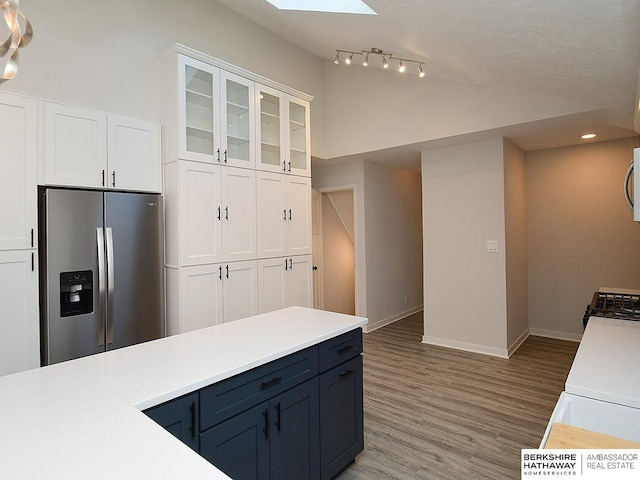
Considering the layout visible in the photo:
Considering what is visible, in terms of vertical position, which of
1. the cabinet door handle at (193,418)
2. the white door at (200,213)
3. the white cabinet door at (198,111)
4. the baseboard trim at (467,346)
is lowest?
the baseboard trim at (467,346)

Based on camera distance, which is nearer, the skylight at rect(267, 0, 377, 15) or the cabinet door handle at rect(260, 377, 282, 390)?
the cabinet door handle at rect(260, 377, 282, 390)

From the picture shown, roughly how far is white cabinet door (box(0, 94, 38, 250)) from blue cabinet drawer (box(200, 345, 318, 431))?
176 centimetres

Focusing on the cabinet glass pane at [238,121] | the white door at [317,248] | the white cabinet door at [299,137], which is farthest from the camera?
the white door at [317,248]

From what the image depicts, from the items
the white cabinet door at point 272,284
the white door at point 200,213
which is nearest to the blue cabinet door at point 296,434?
the white door at point 200,213

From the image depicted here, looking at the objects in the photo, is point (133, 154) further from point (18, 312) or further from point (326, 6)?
point (326, 6)

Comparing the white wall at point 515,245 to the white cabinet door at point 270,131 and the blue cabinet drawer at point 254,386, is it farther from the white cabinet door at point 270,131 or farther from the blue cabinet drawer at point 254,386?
the blue cabinet drawer at point 254,386

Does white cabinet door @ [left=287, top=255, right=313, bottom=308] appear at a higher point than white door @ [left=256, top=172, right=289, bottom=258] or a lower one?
lower

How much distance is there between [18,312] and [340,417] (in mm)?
2026

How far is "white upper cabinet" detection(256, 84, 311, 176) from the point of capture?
11.6 feet

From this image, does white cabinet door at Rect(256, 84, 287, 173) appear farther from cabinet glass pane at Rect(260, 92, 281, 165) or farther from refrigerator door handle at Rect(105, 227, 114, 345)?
refrigerator door handle at Rect(105, 227, 114, 345)

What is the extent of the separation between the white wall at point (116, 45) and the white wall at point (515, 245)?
3118 mm

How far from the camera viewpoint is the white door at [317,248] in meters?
5.43

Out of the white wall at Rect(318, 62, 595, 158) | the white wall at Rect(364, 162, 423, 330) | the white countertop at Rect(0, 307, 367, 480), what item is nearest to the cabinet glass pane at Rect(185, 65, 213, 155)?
the white countertop at Rect(0, 307, 367, 480)

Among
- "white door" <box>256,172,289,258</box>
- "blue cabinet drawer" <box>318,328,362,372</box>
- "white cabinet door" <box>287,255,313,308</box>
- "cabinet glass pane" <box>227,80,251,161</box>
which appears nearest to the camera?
"blue cabinet drawer" <box>318,328,362,372</box>
